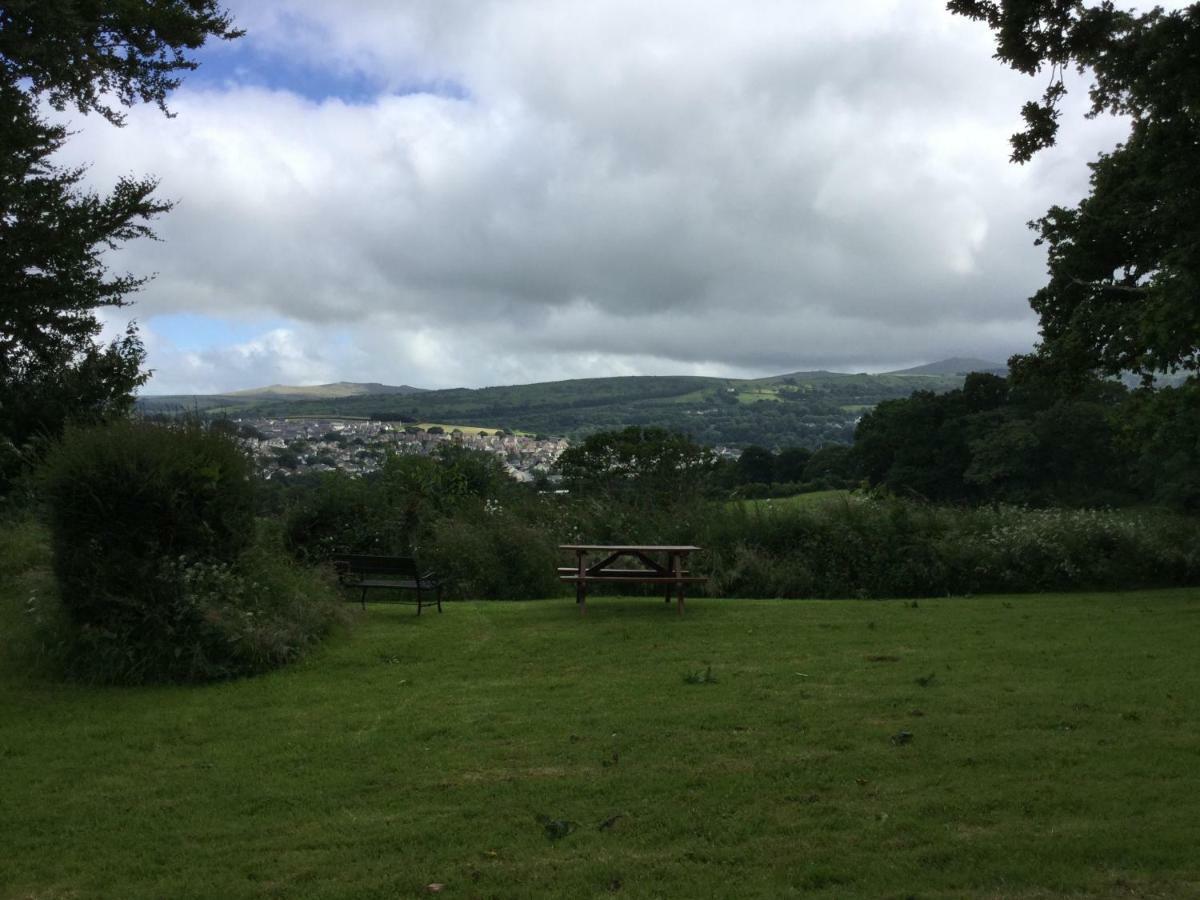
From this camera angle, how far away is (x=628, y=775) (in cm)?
625

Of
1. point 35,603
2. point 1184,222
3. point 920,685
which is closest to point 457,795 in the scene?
point 920,685

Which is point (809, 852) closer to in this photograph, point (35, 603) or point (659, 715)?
point (659, 715)

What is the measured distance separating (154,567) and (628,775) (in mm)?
6344

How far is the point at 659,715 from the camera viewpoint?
25.6 feet

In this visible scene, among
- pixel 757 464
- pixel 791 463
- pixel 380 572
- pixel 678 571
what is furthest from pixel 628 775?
pixel 791 463

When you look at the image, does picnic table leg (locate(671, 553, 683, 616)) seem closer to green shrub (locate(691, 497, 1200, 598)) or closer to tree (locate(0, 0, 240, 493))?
green shrub (locate(691, 497, 1200, 598))

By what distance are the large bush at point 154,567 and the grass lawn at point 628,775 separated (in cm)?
50

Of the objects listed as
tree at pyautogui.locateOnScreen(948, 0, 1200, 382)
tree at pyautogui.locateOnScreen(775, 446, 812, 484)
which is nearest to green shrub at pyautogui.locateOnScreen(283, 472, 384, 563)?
tree at pyautogui.locateOnScreen(948, 0, 1200, 382)

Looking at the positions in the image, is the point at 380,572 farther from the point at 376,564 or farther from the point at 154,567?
the point at 154,567

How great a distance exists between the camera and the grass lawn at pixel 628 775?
4.78m

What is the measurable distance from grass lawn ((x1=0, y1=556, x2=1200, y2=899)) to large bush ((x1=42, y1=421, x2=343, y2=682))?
50 cm

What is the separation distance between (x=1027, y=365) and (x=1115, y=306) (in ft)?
7.05

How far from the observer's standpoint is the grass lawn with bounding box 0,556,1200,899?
188 inches

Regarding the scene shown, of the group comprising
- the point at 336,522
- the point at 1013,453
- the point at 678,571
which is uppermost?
the point at 1013,453
